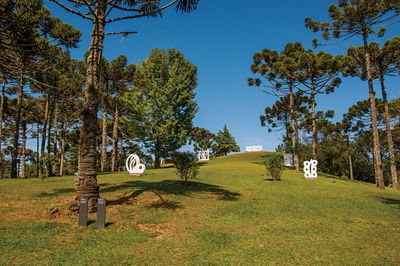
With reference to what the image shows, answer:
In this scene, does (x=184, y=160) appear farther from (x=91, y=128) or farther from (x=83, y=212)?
(x=83, y=212)

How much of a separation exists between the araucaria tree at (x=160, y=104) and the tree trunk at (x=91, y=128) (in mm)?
18667

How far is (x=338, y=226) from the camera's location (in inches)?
303

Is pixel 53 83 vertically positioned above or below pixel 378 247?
above

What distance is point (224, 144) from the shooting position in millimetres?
76688

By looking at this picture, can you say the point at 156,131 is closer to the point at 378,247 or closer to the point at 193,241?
the point at 193,241

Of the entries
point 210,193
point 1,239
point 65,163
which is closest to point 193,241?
point 1,239

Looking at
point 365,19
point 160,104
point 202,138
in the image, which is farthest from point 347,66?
point 202,138

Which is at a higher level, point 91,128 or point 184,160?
point 91,128

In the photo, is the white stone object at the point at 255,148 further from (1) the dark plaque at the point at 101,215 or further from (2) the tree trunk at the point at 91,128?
(1) the dark plaque at the point at 101,215

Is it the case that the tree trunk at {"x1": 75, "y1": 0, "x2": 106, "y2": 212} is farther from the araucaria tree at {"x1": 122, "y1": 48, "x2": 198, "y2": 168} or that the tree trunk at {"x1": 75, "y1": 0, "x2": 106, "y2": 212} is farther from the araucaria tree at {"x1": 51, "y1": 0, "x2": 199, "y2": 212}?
the araucaria tree at {"x1": 122, "y1": 48, "x2": 198, "y2": 168}

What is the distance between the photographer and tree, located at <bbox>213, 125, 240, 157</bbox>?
75625 mm

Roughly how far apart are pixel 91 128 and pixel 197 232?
506 centimetres

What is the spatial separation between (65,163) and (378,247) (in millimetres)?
49035

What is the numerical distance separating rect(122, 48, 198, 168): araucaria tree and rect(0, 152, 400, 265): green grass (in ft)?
57.6
